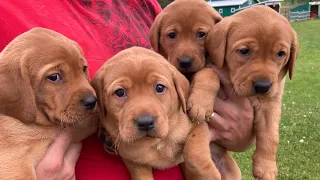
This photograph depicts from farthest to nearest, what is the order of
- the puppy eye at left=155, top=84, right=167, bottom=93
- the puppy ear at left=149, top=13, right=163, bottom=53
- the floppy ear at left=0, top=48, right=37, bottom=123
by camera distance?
the puppy ear at left=149, top=13, right=163, bottom=53
the puppy eye at left=155, top=84, right=167, bottom=93
the floppy ear at left=0, top=48, right=37, bottom=123

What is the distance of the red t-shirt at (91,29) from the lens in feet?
10.4

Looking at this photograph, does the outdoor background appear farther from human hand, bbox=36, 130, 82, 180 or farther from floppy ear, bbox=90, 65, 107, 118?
human hand, bbox=36, 130, 82, 180

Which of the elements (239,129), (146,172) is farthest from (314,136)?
(146,172)

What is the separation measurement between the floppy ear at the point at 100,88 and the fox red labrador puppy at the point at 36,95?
137 mm

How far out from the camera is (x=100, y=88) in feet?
10.5

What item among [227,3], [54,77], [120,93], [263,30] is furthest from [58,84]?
[227,3]

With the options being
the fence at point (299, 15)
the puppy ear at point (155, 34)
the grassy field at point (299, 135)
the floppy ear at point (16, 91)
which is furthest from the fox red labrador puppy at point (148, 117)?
the fence at point (299, 15)

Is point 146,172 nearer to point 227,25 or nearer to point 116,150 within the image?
point 116,150

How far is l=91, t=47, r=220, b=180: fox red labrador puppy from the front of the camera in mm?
2951

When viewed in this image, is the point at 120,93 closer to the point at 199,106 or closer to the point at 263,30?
the point at 199,106

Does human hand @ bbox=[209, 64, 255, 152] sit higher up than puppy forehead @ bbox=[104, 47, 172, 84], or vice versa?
puppy forehead @ bbox=[104, 47, 172, 84]

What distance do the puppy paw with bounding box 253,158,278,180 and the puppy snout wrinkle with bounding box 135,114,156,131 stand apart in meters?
1.28

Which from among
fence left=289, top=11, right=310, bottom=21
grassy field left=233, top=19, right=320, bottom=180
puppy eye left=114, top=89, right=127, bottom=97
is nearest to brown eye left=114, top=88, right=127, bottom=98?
puppy eye left=114, top=89, right=127, bottom=97

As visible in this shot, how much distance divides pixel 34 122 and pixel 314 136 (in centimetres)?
782
